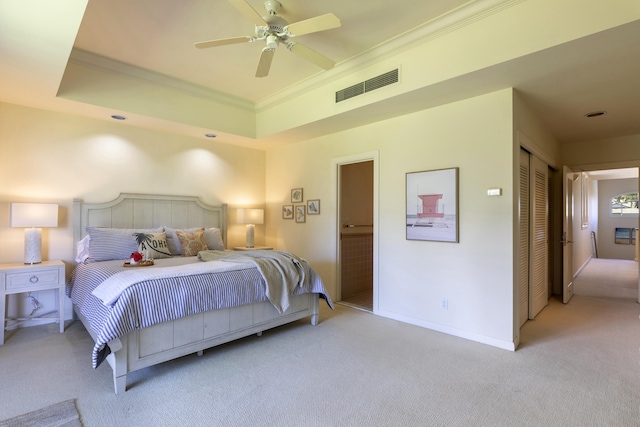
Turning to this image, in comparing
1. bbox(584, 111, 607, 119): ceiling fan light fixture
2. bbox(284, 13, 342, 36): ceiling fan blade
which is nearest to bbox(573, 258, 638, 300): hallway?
bbox(584, 111, 607, 119): ceiling fan light fixture

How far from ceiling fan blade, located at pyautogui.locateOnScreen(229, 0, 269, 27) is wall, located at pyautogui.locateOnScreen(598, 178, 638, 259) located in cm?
1187

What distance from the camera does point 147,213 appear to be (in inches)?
175

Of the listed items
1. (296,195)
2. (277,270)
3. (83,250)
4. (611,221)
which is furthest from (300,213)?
(611,221)

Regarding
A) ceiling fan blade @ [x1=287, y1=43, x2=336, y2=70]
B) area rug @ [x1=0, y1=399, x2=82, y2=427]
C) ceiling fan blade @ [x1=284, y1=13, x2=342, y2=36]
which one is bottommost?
area rug @ [x1=0, y1=399, x2=82, y2=427]

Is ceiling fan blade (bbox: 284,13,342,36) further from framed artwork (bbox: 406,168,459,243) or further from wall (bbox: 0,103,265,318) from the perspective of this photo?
wall (bbox: 0,103,265,318)

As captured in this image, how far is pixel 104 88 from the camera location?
362 cm

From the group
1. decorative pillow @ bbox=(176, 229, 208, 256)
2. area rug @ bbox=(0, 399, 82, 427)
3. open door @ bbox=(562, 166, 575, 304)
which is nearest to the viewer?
area rug @ bbox=(0, 399, 82, 427)

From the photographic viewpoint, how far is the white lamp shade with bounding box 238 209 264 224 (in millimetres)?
5172

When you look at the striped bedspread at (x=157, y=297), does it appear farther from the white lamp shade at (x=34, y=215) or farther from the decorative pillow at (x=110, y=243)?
the white lamp shade at (x=34, y=215)

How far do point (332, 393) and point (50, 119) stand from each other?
4332mm

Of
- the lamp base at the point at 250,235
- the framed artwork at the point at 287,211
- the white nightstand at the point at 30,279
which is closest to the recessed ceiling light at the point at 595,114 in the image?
the framed artwork at the point at 287,211

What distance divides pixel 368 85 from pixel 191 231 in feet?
9.84

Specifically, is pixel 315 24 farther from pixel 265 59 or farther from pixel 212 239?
pixel 212 239

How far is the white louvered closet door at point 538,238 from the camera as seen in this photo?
383cm
